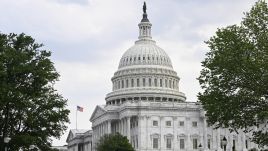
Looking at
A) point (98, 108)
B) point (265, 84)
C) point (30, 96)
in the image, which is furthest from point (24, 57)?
point (98, 108)

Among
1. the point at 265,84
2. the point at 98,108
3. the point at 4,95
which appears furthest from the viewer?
the point at 98,108

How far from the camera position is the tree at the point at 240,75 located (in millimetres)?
58781

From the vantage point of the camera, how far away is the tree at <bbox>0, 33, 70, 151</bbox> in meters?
67.4

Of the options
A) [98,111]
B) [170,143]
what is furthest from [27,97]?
[98,111]

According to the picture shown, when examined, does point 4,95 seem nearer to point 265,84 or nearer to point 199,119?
point 265,84

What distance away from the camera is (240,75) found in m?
59.2

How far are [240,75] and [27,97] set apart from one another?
2359cm

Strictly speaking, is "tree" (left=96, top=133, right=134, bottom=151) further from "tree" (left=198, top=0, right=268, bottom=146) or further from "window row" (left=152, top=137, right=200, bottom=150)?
"tree" (left=198, top=0, right=268, bottom=146)

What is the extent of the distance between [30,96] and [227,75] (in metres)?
22.3

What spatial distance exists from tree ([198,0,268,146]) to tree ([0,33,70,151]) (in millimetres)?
19035

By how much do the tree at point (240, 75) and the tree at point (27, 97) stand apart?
19.0 meters

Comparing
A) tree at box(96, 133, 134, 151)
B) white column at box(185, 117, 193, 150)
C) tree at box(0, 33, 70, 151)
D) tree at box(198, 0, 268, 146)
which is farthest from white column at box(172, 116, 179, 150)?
tree at box(198, 0, 268, 146)

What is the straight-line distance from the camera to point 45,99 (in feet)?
235

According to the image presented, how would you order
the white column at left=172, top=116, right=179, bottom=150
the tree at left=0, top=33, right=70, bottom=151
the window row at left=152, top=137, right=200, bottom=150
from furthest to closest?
the white column at left=172, top=116, right=179, bottom=150
the window row at left=152, top=137, right=200, bottom=150
the tree at left=0, top=33, right=70, bottom=151
